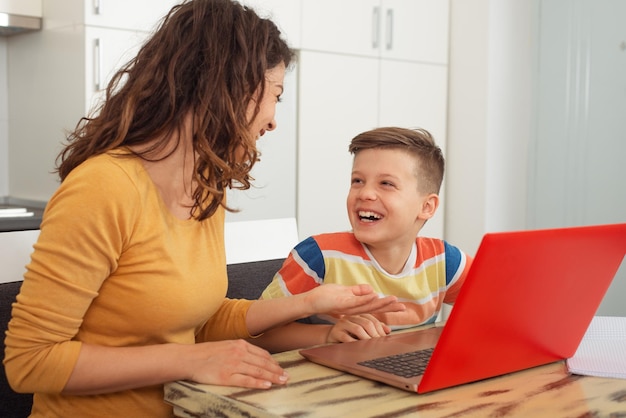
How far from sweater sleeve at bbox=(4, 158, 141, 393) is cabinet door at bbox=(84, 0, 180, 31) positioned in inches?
66.4

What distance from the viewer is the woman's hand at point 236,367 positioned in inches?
41.0

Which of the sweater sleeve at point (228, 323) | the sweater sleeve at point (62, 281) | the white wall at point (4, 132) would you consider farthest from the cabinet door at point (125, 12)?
the sweater sleeve at point (62, 281)

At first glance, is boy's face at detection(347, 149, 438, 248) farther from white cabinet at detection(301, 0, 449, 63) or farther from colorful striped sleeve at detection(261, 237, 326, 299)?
white cabinet at detection(301, 0, 449, 63)

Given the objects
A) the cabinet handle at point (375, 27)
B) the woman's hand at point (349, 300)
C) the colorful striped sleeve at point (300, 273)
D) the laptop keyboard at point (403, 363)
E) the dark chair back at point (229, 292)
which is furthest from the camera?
the cabinet handle at point (375, 27)

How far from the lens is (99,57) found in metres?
2.71

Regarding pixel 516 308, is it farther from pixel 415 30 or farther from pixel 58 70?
pixel 415 30

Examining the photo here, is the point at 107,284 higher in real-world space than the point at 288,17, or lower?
lower

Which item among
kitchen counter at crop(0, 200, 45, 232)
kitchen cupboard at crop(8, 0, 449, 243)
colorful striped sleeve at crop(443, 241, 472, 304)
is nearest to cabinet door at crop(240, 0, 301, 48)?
kitchen cupboard at crop(8, 0, 449, 243)

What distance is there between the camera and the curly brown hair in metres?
1.26

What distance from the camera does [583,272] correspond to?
1.12 m

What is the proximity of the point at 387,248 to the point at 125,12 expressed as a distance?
62.0 inches

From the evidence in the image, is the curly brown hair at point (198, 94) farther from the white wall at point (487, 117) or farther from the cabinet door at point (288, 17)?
the white wall at point (487, 117)

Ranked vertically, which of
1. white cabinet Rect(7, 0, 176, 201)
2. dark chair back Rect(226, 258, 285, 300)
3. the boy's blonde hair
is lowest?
dark chair back Rect(226, 258, 285, 300)

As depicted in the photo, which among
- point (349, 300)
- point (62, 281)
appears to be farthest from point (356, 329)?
point (62, 281)
